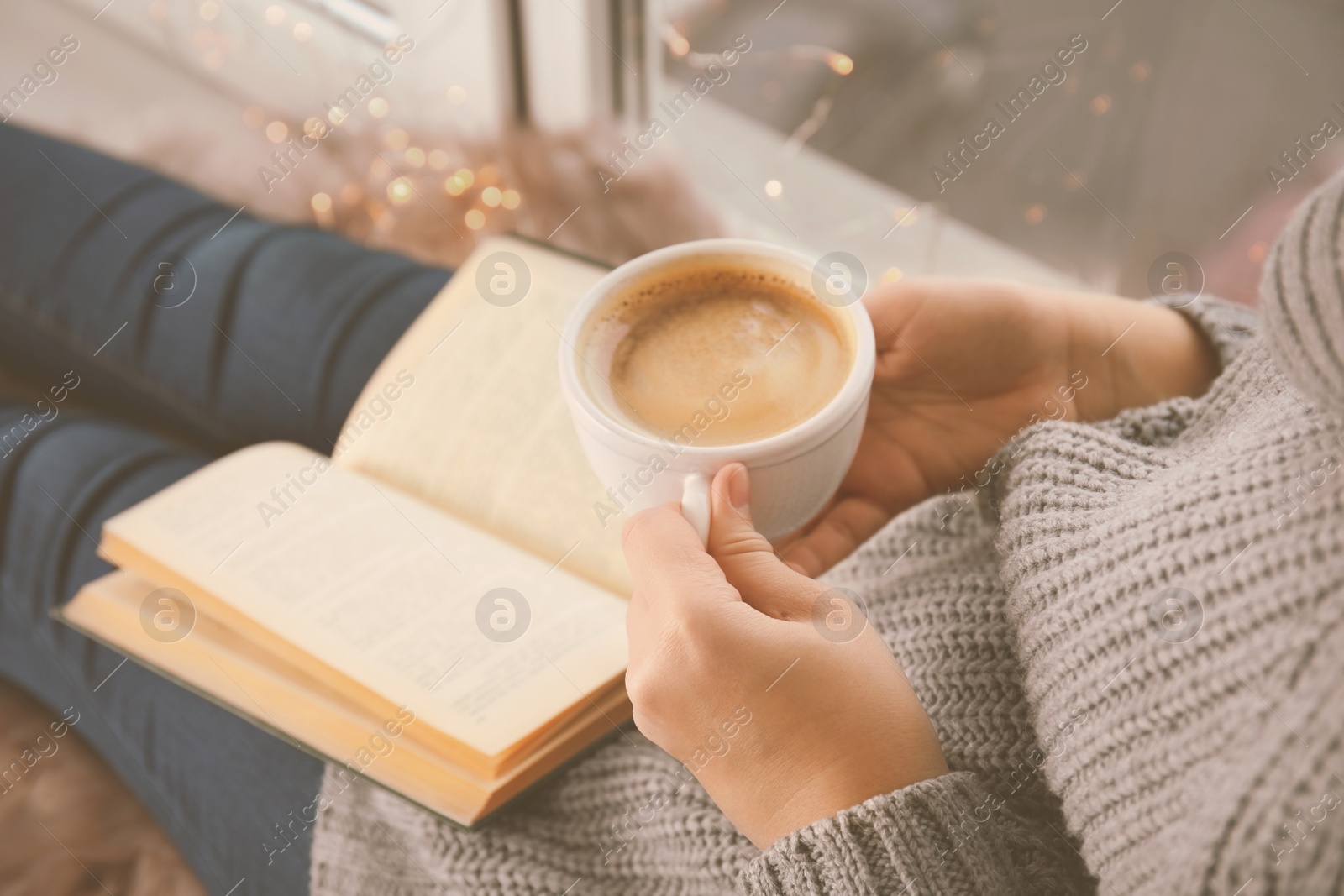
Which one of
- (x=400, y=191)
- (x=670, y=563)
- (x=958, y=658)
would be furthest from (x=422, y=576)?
(x=400, y=191)

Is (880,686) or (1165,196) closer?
(880,686)

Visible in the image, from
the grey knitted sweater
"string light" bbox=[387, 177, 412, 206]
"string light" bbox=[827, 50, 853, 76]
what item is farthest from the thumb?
"string light" bbox=[827, 50, 853, 76]

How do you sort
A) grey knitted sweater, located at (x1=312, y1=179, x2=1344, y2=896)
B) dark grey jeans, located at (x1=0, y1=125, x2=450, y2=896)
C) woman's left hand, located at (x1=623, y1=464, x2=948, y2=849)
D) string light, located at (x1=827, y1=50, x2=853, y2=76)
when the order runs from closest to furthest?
grey knitted sweater, located at (x1=312, y1=179, x2=1344, y2=896), woman's left hand, located at (x1=623, y1=464, x2=948, y2=849), dark grey jeans, located at (x1=0, y1=125, x2=450, y2=896), string light, located at (x1=827, y1=50, x2=853, y2=76)

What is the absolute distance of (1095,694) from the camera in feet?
1.56

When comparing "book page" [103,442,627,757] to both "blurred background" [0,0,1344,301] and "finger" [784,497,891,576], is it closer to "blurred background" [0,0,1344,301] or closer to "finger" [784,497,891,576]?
"finger" [784,497,891,576]

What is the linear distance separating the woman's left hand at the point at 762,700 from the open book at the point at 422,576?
0.53 ft

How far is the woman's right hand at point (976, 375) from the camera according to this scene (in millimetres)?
673

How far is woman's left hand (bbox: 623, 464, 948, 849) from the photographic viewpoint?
0.49 meters

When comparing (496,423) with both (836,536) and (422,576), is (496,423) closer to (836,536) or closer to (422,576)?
(422,576)

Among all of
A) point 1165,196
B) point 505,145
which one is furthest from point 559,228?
point 1165,196

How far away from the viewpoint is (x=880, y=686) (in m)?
0.51

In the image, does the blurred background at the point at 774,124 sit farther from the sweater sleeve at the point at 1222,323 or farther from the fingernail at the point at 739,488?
the fingernail at the point at 739,488

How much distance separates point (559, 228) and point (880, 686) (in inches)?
38.0

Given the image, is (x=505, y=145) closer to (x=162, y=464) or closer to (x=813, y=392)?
(x=162, y=464)
